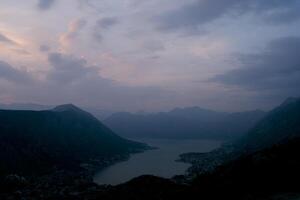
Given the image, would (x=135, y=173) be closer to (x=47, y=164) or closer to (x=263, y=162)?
(x=47, y=164)

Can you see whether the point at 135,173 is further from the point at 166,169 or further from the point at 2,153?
the point at 2,153

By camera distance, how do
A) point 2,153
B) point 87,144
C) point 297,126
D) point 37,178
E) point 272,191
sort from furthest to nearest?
point 87,144 < point 297,126 < point 2,153 < point 37,178 < point 272,191

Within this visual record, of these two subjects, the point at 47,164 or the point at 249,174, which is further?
the point at 47,164

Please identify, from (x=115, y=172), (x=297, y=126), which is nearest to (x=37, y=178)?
(x=115, y=172)

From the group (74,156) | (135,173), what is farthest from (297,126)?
(74,156)

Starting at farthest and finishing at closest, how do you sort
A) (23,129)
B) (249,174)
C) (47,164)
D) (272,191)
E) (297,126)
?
(297,126) → (23,129) → (47,164) → (249,174) → (272,191)

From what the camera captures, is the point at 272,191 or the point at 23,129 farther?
the point at 23,129

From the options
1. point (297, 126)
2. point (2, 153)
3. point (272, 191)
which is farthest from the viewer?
point (297, 126)

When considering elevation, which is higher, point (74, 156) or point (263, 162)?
point (263, 162)

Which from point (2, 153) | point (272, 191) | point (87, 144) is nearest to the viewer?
point (272, 191)
